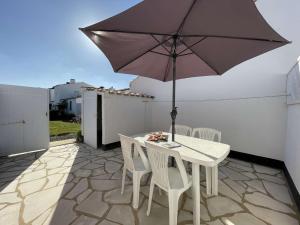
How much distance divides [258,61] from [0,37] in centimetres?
943

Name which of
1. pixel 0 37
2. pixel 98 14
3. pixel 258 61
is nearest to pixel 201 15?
pixel 98 14

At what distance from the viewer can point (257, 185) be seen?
336cm

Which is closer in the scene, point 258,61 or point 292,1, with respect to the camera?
point 292,1

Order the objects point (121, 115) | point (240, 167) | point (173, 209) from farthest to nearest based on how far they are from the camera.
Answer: point (121, 115) → point (240, 167) → point (173, 209)

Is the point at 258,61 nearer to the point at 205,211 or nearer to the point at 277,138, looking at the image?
the point at 277,138

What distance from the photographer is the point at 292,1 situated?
410 centimetres

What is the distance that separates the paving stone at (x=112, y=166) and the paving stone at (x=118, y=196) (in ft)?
3.45

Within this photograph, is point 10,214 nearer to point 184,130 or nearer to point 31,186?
point 31,186

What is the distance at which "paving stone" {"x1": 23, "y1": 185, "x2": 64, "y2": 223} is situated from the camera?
7.86 feet

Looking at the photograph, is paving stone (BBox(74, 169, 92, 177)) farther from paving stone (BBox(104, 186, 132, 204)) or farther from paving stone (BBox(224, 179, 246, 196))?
paving stone (BBox(224, 179, 246, 196))

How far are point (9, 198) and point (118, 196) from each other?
204 centimetres

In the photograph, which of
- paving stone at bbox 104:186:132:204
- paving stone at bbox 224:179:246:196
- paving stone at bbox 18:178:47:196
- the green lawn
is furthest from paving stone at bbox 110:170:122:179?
the green lawn

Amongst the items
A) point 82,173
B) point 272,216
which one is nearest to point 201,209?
point 272,216

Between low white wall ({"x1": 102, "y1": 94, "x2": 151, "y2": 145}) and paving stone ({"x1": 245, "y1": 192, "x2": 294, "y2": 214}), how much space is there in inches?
189
